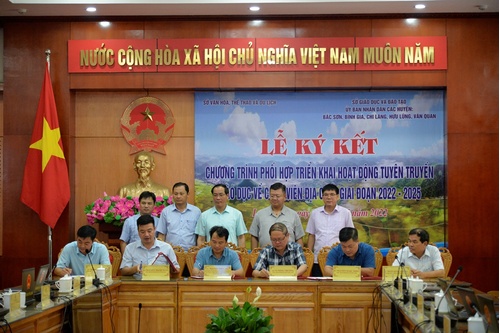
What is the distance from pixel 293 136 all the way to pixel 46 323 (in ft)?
14.7

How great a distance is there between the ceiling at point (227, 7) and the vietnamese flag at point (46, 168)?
678 mm

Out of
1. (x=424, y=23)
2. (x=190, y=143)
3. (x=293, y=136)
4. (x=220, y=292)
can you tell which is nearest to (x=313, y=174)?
(x=293, y=136)

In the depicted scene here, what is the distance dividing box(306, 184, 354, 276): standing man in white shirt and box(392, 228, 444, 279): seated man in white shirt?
115 centimetres

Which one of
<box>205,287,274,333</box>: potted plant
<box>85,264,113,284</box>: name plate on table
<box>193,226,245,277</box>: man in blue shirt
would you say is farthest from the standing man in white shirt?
<box>205,287,274,333</box>: potted plant

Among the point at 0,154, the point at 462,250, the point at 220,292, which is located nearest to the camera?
the point at 220,292

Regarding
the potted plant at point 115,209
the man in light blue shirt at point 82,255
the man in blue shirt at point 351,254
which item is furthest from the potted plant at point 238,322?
the potted plant at point 115,209

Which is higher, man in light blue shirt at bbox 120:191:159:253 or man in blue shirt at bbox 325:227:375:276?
man in light blue shirt at bbox 120:191:159:253

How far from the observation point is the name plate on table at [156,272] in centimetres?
647

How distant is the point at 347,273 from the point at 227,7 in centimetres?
337

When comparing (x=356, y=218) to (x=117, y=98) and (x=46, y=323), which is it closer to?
(x=117, y=98)

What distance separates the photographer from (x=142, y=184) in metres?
8.66

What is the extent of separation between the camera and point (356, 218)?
29.0ft

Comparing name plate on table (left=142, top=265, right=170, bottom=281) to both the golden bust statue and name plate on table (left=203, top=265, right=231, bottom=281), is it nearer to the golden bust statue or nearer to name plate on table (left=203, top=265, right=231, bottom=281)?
name plate on table (left=203, top=265, right=231, bottom=281)

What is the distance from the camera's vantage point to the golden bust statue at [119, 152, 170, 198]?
28.2 feet
